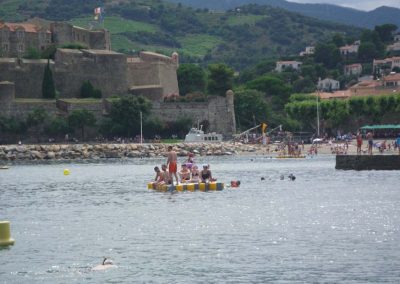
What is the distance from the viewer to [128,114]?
10156 cm

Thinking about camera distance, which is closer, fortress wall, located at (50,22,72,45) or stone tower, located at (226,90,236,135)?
stone tower, located at (226,90,236,135)

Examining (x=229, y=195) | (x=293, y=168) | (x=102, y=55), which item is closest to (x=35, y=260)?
(x=229, y=195)

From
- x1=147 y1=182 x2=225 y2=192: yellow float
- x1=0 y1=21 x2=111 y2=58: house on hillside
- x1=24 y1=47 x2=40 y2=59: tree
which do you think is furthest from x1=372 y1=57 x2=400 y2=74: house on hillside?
x1=147 y1=182 x2=225 y2=192: yellow float

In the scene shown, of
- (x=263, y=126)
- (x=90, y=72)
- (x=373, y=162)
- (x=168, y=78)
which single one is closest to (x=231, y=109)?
(x=263, y=126)

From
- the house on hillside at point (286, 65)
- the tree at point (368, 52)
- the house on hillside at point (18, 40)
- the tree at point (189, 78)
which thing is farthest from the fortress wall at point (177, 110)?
the tree at point (368, 52)

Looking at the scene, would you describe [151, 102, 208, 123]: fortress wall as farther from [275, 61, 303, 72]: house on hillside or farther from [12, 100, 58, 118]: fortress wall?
[275, 61, 303, 72]: house on hillside

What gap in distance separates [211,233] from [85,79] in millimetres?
77328

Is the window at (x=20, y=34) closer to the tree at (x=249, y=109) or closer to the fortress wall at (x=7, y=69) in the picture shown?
the fortress wall at (x=7, y=69)

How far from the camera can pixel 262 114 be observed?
4523 inches

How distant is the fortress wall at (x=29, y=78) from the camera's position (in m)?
104

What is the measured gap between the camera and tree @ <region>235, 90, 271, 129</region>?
114 m

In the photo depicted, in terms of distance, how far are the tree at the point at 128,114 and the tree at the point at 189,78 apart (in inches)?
710

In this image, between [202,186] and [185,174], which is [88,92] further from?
[202,186]

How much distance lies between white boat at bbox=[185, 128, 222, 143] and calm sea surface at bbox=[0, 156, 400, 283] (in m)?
46.4
